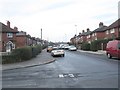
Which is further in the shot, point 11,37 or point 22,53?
point 11,37

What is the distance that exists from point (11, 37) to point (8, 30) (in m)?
2.02

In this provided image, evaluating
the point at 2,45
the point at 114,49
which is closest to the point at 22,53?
the point at 114,49

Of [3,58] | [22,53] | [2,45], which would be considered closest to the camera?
[3,58]

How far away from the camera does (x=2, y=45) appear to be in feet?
238

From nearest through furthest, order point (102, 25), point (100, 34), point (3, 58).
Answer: point (3, 58) < point (100, 34) < point (102, 25)

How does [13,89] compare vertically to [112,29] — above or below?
below

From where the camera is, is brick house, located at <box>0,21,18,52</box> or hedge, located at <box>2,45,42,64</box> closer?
hedge, located at <box>2,45,42,64</box>

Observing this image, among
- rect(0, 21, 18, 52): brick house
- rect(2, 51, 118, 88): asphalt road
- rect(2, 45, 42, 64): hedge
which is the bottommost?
rect(2, 51, 118, 88): asphalt road

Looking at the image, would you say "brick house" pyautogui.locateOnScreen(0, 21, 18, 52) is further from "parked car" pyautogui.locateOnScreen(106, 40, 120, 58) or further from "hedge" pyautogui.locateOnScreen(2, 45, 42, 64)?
"parked car" pyautogui.locateOnScreen(106, 40, 120, 58)

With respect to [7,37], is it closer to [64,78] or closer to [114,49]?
[114,49]

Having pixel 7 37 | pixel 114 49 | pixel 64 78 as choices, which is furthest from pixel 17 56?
pixel 7 37

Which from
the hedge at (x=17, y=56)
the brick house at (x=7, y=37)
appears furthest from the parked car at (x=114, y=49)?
the brick house at (x=7, y=37)

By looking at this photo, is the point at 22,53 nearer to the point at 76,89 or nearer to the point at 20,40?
the point at 76,89

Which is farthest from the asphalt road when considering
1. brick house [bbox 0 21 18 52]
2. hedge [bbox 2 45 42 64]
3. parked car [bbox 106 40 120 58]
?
brick house [bbox 0 21 18 52]
